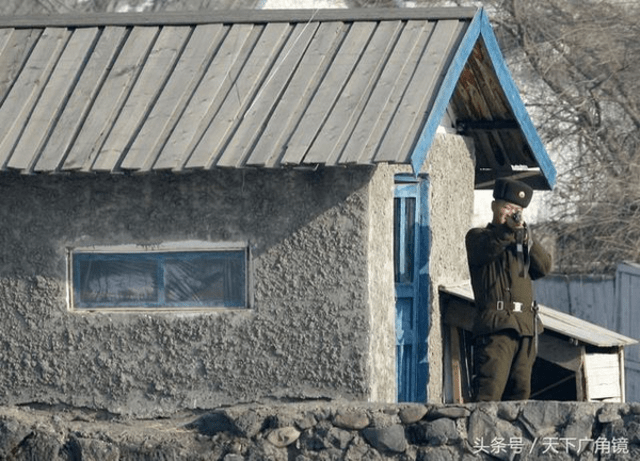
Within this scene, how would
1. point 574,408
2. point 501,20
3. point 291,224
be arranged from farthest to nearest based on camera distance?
point 501,20
point 291,224
point 574,408

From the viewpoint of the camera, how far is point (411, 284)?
11.8 m

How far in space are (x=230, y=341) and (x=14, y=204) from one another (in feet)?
5.49

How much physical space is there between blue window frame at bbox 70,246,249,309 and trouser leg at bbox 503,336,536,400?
1832 millimetres

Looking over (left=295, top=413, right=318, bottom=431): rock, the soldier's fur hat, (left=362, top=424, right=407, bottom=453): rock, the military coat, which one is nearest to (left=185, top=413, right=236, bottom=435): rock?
(left=295, top=413, right=318, bottom=431): rock

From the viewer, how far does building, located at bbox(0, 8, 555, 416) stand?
10.2m

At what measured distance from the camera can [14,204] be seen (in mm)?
10688

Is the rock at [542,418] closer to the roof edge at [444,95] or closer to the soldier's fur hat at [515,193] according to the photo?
the roof edge at [444,95]

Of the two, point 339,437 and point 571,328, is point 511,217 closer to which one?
point 571,328

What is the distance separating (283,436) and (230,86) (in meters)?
2.29

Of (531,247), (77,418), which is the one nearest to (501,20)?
(531,247)

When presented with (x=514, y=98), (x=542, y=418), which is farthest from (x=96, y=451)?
(x=514, y=98)

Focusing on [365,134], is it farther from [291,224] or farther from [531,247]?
[531,247]

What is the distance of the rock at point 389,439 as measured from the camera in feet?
32.1

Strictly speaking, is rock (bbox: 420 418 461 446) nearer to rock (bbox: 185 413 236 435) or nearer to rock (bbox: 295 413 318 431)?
rock (bbox: 295 413 318 431)
